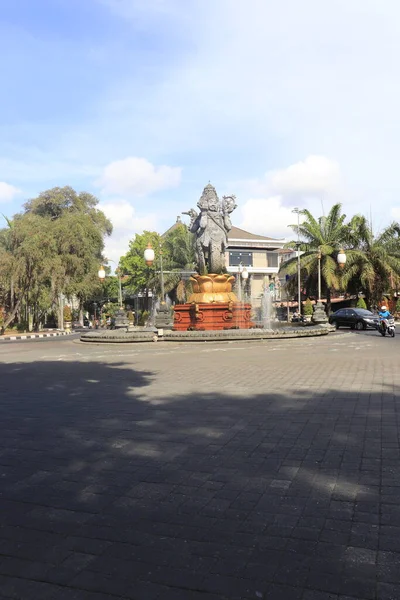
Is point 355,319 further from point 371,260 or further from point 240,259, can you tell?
point 240,259

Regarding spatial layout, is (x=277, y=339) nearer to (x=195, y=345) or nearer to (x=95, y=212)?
(x=195, y=345)

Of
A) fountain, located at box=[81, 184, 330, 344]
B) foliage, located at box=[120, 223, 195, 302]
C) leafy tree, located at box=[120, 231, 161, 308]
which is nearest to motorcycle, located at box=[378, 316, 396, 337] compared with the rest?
fountain, located at box=[81, 184, 330, 344]

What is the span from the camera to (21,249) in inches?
1398

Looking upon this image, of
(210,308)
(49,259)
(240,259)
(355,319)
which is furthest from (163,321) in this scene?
(240,259)

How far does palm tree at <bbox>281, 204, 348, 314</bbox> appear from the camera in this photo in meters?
38.3

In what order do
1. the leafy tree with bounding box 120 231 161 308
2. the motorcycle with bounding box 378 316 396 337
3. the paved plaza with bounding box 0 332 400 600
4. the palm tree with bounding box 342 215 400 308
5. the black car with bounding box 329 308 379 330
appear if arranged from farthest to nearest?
the leafy tree with bounding box 120 231 161 308
the palm tree with bounding box 342 215 400 308
the black car with bounding box 329 308 379 330
the motorcycle with bounding box 378 316 396 337
the paved plaza with bounding box 0 332 400 600

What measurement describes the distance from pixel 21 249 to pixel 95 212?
13.6 m

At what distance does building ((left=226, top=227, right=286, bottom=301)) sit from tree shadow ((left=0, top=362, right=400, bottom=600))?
2041 inches

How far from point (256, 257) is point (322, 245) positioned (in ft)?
69.2

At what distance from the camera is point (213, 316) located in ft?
71.4

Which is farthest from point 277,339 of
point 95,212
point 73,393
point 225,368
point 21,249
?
point 95,212

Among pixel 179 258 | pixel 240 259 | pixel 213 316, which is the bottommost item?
pixel 213 316

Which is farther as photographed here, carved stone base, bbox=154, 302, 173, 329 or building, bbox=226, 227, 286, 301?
building, bbox=226, 227, 286, 301

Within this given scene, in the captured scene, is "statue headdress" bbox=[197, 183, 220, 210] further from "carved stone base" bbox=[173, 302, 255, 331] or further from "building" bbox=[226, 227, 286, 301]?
"building" bbox=[226, 227, 286, 301]
